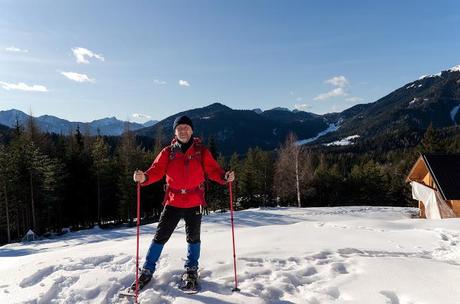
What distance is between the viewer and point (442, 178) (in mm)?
29219

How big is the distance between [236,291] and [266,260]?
4.79 ft

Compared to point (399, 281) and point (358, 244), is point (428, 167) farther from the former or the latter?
point (399, 281)

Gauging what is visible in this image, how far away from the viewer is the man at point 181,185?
19.1 ft

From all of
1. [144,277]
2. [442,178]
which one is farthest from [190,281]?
[442,178]

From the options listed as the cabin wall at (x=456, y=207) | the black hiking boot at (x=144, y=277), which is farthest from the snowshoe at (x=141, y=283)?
the cabin wall at (x=456, y=207)

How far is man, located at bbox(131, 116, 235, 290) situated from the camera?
581 centimetres

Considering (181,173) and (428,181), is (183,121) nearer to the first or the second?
(181,173)

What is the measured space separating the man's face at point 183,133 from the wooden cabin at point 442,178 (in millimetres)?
27597

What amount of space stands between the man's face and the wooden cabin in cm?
2760

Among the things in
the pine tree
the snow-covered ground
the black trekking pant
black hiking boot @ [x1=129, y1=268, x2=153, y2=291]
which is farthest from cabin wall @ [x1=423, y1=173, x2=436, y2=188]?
black hiking boot @ [x1=129, y1=268, x2=153, y2=291]

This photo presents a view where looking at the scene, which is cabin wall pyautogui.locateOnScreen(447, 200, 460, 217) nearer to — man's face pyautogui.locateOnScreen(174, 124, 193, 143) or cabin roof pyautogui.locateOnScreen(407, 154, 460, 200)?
cabin roof pyautogui.locateOnScreen(407, 154, 460, 200)

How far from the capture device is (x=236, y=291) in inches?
207

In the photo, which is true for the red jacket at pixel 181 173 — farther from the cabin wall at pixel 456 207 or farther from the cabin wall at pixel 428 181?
the cabin wall at pixel 428 181

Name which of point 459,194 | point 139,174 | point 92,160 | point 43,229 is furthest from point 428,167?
point 43,229
